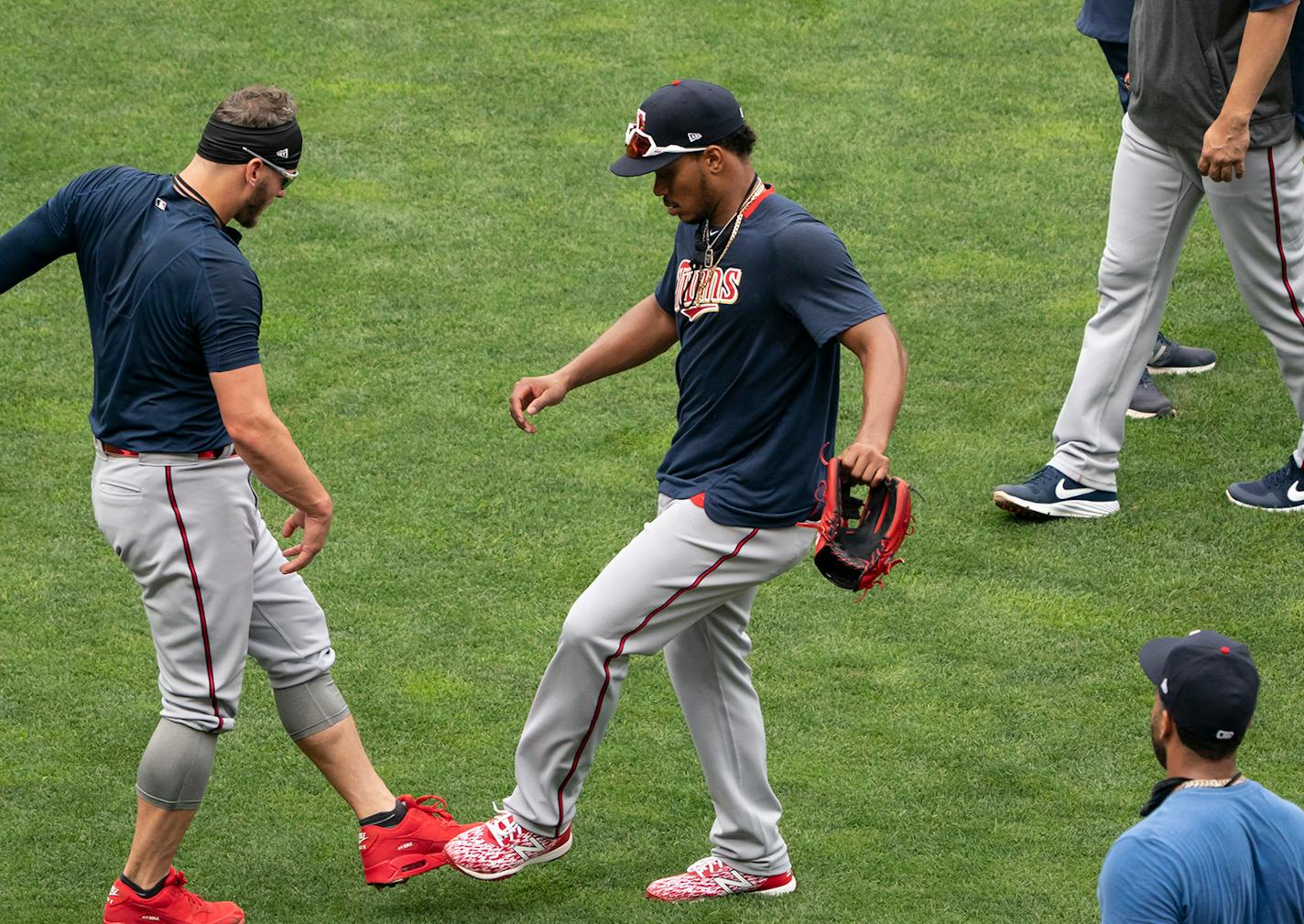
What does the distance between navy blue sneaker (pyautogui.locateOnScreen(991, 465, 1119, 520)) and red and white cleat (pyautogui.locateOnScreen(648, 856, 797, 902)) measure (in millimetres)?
A: 2249

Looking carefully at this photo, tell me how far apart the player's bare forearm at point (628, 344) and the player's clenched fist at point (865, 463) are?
1046mm

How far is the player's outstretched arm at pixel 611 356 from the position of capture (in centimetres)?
504

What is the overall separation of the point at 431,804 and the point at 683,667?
0.86 metres

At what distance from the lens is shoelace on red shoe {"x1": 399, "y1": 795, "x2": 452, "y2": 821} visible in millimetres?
5012

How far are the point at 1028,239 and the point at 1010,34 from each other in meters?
2.36

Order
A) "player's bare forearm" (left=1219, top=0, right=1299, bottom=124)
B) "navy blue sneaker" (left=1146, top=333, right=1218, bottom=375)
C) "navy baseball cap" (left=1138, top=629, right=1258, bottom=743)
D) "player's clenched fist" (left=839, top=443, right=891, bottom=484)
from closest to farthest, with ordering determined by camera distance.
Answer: "navy baseball cap" (left=1138, top=629, right=1258, bottom=743)
"player's clenched fist" (left=839, top=443, right=891, bottom=484)
"player's bare forearm" (left=1219, top=0, right=1299, bottom=124)
"navy blue sneaker" (left=1146, top=333, right=1218, bottom=375)

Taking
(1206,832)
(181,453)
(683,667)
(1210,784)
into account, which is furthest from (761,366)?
(1206,832)

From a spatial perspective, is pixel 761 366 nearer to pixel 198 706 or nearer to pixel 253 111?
pixel 253 111

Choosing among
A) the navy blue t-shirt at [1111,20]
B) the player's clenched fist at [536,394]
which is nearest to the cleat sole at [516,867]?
the player's clenched fist at [536,394]

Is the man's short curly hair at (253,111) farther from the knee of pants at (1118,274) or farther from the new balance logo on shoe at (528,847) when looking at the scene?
the knee of pants at (1118,274)

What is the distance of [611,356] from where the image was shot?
5105 millimetres

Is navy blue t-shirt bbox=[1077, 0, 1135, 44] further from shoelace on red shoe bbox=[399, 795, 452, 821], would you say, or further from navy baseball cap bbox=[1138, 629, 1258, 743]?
navy baseball cap bbox=[1138, 629, 1258, 743]

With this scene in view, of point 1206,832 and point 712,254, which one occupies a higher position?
point 712,254

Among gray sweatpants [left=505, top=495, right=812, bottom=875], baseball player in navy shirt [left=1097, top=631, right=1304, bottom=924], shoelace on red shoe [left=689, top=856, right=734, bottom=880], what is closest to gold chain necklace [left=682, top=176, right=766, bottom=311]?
gray sweatpants [left=505, top=495, right=812, bottom=875]
